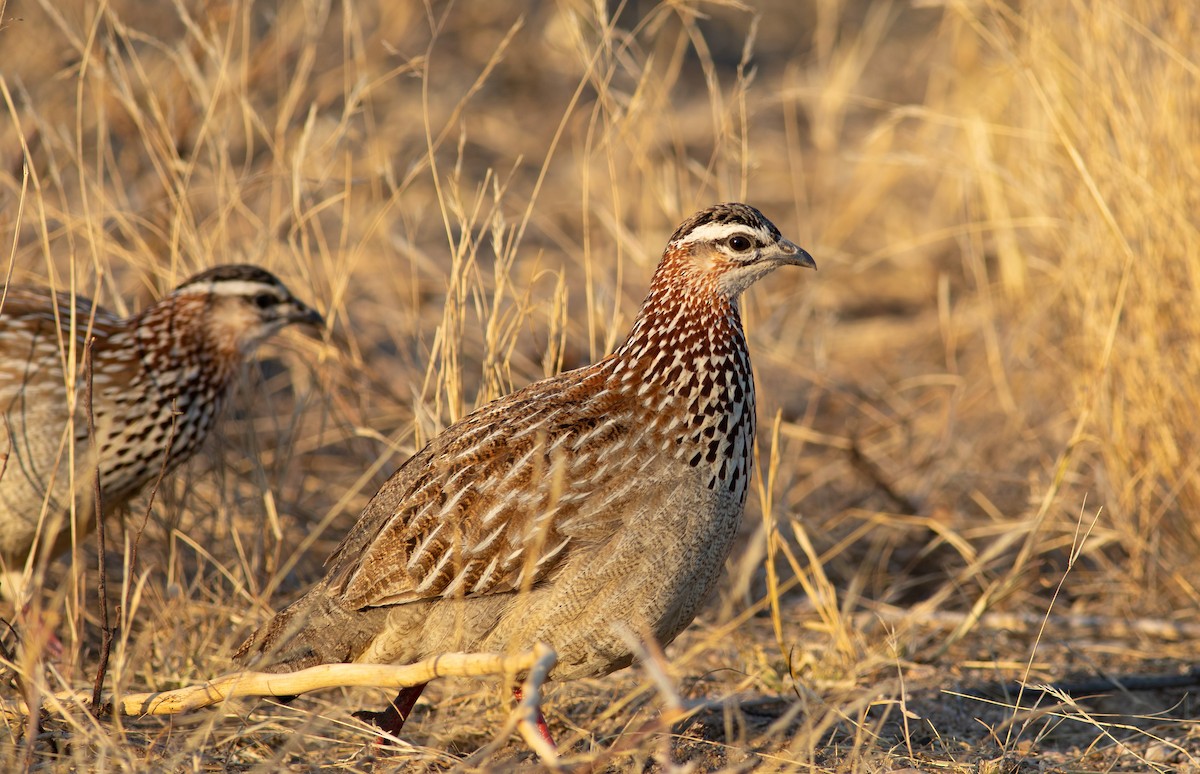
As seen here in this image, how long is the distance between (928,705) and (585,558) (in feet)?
5.82

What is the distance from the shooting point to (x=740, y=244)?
4605 millimetres

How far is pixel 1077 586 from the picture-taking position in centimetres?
643

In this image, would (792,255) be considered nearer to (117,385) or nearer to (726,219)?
(726,219)

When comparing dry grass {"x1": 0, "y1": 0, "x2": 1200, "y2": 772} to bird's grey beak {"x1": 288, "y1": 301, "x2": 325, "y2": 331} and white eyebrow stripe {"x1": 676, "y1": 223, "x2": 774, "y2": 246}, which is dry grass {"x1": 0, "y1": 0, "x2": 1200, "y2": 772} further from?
white eyebrow stripe {"x1": 676, "y1": 223, "x2": 774, "y2": 246}

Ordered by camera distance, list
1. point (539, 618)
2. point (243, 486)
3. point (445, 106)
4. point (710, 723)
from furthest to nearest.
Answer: point (445, 106)
point (243, 486)
point (710, 723)
point (539, 618)

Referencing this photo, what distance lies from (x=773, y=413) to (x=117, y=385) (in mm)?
3298

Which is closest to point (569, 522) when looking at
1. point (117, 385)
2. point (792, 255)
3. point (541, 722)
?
point (541, 722)


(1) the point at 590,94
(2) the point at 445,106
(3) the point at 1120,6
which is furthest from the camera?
(1) the point at 590,94

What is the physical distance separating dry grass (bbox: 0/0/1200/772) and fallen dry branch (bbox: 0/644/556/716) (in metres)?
0.10

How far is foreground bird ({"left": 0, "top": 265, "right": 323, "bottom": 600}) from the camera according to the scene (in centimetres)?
512

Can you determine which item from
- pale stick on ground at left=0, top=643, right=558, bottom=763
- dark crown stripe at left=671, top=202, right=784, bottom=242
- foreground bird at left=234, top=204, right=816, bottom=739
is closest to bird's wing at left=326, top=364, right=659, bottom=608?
foreground bird at left=234, top=204, right=816, bottom=739

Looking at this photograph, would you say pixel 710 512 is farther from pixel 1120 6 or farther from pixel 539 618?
pixel 1120 6

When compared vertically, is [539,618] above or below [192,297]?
below

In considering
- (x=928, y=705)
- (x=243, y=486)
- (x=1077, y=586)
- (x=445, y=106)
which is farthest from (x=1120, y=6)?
(x=445, y=106)
